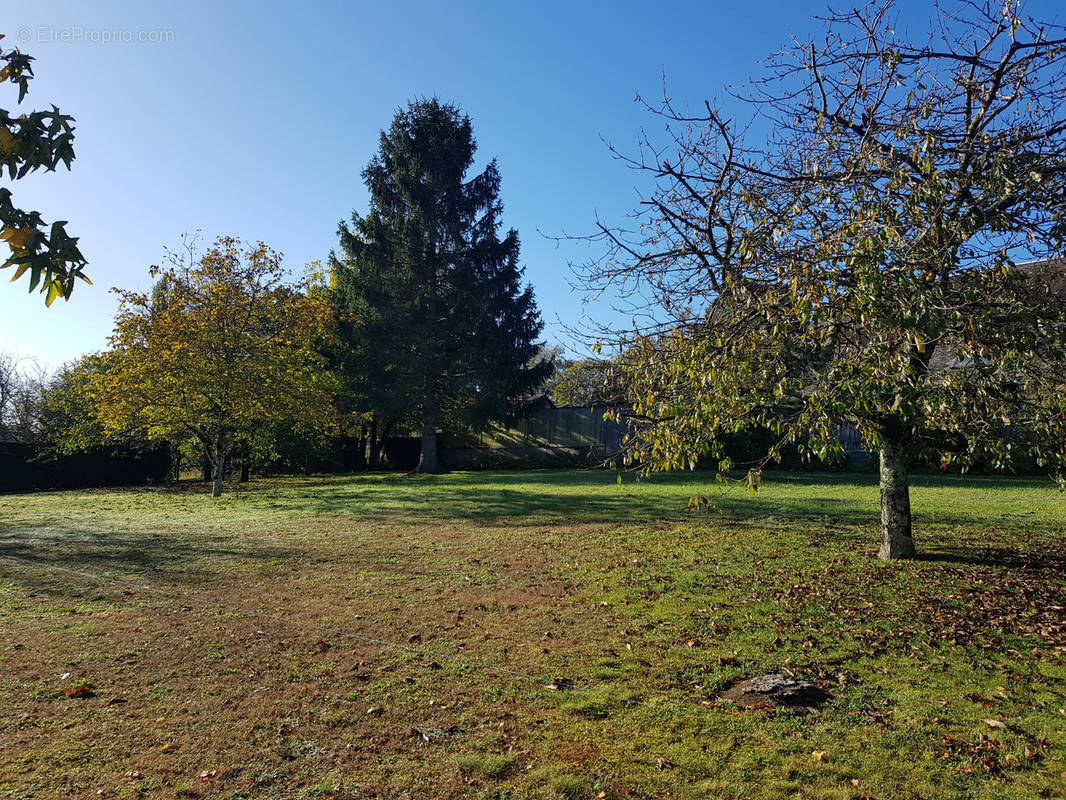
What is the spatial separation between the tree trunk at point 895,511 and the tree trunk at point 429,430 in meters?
18.4

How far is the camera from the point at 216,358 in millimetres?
17469

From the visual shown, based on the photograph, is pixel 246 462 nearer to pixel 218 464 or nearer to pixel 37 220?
pixel 218 464

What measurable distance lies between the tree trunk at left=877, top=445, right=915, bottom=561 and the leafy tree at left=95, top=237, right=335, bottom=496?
14.4 metres

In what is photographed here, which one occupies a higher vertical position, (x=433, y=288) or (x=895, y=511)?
(x=433, y=288)

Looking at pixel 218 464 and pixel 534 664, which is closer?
pixel 534 664

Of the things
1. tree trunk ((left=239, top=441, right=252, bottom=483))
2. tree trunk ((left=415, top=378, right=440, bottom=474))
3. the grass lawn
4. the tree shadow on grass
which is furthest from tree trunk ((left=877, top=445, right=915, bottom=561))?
tree trunk ((left=239, top=441, right=252, bottom=483))

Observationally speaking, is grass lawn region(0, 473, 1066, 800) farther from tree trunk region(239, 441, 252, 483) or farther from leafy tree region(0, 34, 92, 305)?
tree trunk region(239, 441, 252, 483)

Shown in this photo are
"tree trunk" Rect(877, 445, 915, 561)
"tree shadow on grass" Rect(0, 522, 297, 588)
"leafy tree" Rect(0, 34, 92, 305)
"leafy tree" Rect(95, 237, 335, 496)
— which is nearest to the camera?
"leafy tree" Rect(0, 34, 92, 305)

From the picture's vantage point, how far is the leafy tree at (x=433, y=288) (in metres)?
23.8

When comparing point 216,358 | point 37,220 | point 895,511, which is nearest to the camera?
point 37,220

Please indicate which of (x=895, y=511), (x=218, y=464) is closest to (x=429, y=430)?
(x=218, y=464)

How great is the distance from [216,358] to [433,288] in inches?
342

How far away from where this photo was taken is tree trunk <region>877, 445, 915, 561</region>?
24.3 feet

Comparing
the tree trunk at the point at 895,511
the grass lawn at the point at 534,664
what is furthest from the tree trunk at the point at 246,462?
the tree trunk at the point at 895,511
